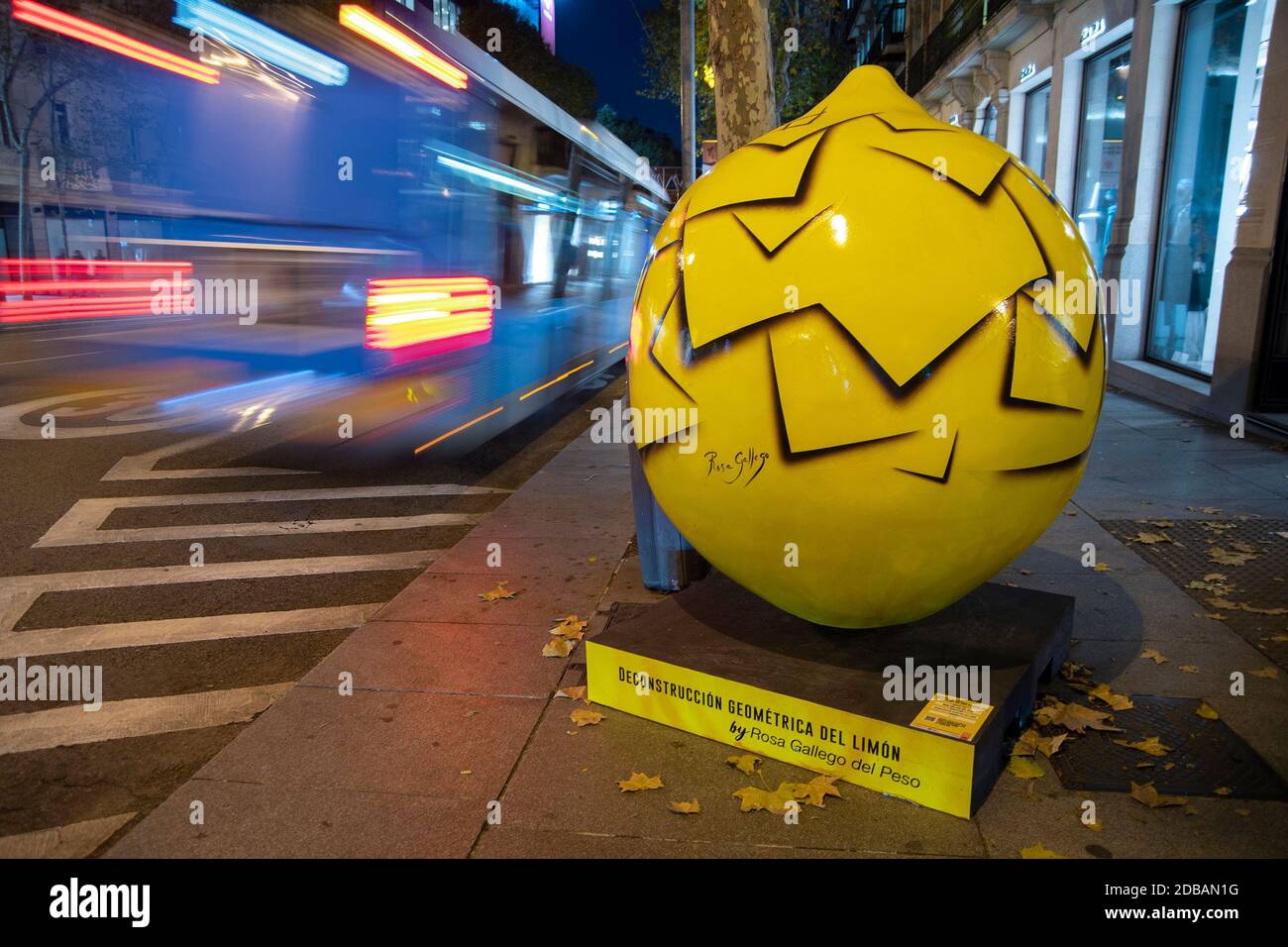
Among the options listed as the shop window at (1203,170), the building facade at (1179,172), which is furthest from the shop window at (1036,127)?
the shop window at (1203,170)

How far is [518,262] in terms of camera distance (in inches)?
368

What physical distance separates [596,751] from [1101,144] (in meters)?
15.6

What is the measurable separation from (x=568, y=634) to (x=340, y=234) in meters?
4.27

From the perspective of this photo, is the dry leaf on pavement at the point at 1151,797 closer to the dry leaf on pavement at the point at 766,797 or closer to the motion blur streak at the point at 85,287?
the dry leaf on pavement at the point at 766,797

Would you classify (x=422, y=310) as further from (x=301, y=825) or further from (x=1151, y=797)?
(x=1151, y=797)

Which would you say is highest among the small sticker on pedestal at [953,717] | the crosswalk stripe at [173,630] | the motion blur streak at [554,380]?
the motion blur streak at [554,380]

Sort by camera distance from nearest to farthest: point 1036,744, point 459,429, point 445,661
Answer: point 1036,744 < point 445,661 < point 459,429

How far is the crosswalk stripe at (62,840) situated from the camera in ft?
9.35

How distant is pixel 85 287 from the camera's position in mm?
8070

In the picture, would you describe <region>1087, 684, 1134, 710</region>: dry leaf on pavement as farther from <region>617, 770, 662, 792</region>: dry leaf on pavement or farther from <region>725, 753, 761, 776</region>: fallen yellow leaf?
<region>617, 770, 662, 792</region>: dry leaf on pavement

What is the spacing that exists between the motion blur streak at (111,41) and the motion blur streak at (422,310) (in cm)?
188

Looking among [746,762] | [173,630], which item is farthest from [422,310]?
[746,762]
